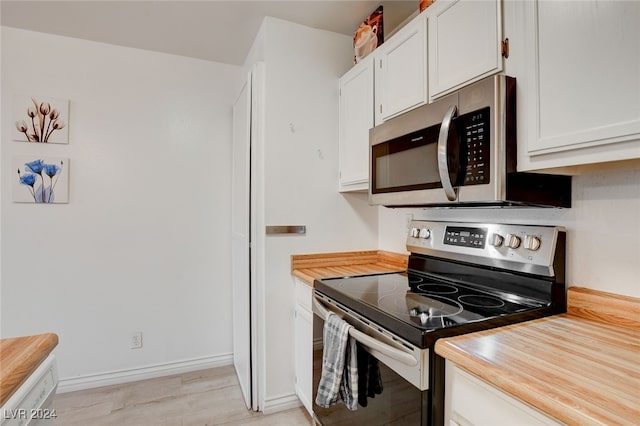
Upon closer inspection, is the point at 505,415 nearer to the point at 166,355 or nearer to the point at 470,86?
the point at 470,86

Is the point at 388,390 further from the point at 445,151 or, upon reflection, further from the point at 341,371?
the point at 445,151

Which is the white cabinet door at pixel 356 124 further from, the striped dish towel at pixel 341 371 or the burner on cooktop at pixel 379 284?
the striped dish towel at pixel 341 371

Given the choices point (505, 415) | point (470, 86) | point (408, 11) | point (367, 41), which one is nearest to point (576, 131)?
point (470, 86)

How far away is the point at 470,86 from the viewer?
114 centimetres

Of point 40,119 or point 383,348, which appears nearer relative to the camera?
point 383,348

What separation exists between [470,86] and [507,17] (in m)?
0.23

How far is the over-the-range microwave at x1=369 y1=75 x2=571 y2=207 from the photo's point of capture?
1.05m

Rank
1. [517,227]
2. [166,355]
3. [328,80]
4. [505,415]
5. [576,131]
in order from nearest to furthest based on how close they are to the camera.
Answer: [505,415] → [576,131] → [517,227] → [328,80] → [166,355]

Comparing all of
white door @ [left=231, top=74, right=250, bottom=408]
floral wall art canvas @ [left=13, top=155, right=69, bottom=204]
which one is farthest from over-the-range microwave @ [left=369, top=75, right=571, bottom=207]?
floral wall art canvas @ [left=13, top=155, right=69, bottom=204]

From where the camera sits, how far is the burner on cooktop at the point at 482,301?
3.90 feet

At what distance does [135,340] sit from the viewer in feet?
7.93

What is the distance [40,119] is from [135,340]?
1668mm

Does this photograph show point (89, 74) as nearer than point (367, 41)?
No

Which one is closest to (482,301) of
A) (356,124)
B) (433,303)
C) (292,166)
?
(433,303)
